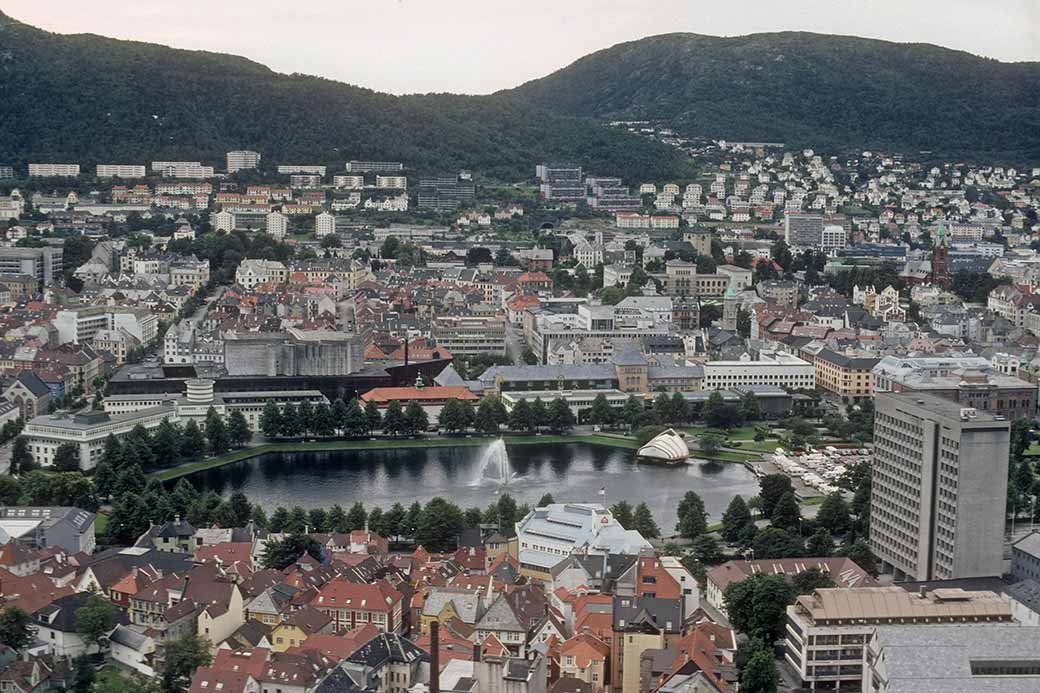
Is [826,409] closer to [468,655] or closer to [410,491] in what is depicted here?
[410,491]

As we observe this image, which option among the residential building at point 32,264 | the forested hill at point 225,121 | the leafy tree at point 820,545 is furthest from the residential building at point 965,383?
the forested hill at point 225,121

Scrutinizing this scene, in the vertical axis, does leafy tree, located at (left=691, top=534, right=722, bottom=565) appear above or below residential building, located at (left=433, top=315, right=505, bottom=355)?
below

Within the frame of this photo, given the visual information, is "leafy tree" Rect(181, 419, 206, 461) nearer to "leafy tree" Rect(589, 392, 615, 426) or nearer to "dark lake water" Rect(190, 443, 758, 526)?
"dark lake water" Rect(190, 443, 758, 526)

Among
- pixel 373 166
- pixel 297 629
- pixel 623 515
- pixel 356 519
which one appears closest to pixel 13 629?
pixel 297 629

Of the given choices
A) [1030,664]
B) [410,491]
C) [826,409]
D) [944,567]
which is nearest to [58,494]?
[410,491]

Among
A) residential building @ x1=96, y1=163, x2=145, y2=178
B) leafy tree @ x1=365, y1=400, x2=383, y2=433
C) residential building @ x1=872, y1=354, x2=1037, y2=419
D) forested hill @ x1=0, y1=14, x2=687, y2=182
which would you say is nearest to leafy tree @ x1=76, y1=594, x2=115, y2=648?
leafy tree @ x1=365, y1=400, x2=383, y2=433

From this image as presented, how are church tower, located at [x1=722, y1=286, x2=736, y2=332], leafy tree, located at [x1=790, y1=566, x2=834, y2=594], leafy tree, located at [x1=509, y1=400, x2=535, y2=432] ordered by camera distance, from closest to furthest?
leafy tree, located at [x1=790, y1=566, x2=834, y2=594], leafy tree, located at [x1=509, y1=400, x2=535, y2=432], church tower, located at [x1=722, y1=286, x2=736, y2=332]
